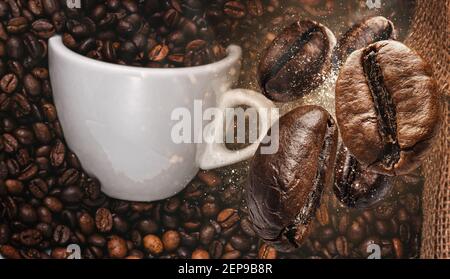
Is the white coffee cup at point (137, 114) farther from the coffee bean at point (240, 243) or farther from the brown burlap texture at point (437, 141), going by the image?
the brown burlap texture at point (437, 141)

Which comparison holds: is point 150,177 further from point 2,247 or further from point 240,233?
point 2,247

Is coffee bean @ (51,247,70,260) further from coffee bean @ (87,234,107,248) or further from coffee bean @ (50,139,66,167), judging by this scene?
coffee bean @ (50,139,66,167)

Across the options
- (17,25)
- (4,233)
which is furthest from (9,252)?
(17,25)

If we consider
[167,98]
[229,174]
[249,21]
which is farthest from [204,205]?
[249,21]

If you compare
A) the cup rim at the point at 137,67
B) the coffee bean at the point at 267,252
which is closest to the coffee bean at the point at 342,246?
the coffee bean at the point at 267,252

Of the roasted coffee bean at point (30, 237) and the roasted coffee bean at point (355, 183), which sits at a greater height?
the roasted coffee bean at point (355, 183)

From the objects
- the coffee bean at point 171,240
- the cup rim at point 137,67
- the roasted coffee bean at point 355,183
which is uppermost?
the cup rim at point 137,67
